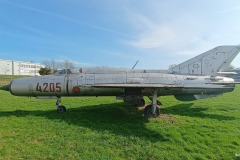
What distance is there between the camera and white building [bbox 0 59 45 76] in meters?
69.5

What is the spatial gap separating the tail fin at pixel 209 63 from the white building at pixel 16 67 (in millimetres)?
87362

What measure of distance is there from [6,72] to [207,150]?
302ft

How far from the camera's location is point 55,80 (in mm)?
7336

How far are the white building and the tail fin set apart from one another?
287 ft

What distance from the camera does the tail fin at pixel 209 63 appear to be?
8.36 meters

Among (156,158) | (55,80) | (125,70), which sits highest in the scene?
(125,70)

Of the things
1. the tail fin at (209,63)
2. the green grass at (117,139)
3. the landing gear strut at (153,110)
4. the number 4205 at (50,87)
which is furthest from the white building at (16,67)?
the tail fin at (209,63)

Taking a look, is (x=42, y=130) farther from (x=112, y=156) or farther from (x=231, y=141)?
(x=231, y=141)

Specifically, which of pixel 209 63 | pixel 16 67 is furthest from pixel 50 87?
pixel 16 67

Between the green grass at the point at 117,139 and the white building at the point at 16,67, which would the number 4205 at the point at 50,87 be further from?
the white building at the point at 16,67

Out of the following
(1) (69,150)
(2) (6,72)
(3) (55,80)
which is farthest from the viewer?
(2) (6,72)

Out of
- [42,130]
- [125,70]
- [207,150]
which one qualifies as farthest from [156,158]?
[125,70]

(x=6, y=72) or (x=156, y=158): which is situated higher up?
(x=6, y=72)

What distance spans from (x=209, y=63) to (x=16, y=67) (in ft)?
302
